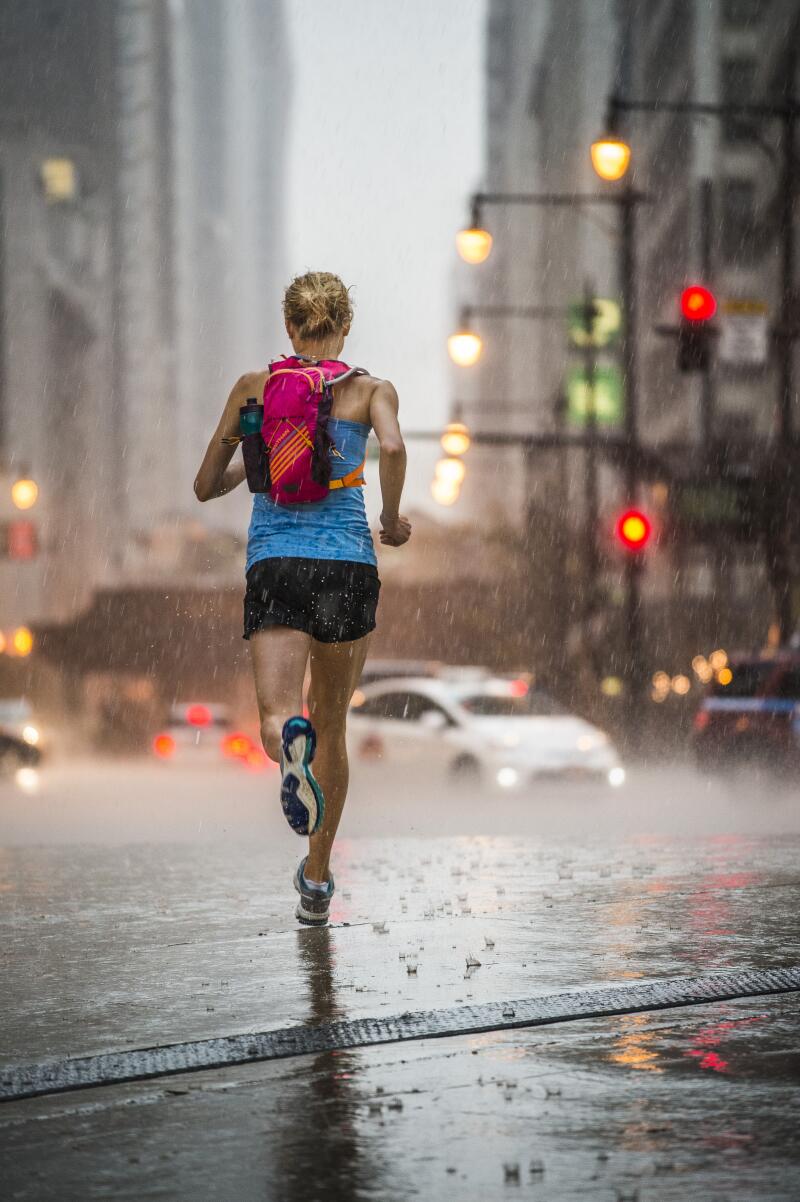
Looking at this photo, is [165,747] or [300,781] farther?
[165,747]

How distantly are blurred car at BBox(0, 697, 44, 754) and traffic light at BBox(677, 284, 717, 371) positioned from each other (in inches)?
701

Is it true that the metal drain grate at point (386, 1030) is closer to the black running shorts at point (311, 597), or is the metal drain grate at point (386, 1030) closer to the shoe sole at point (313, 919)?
the shoe sole at point (313, 919)

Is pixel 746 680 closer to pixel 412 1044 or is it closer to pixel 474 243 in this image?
pixel 474 243

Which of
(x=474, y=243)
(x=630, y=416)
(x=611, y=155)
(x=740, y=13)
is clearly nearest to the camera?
(x=611, y=155)

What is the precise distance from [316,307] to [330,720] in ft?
4.07

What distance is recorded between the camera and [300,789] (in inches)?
213

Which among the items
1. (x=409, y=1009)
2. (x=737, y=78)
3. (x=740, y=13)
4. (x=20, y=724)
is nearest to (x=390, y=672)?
(x=20, y=724)

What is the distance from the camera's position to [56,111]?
5408 inches

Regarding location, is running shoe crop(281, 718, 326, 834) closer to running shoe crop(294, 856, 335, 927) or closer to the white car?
running shoe crop(294, 856, 335, 927)

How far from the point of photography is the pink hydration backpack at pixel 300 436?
5.88m

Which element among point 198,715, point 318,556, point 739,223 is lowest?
point 198,715

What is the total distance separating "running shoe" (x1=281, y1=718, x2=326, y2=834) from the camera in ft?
17.8

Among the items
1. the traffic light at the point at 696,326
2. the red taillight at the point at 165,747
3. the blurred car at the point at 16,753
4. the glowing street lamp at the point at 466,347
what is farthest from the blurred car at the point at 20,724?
the traffic light at the point at 696,326

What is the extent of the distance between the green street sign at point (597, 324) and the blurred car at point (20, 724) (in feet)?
38.4
